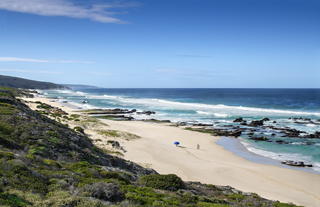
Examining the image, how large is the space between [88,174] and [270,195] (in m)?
10.3

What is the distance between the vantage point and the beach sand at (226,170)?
15.7 meters

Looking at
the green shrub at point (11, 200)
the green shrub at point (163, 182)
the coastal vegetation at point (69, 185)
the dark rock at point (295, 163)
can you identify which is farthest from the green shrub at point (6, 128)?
the dark rock at point (295, 163)

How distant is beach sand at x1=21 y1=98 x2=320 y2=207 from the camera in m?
15.7

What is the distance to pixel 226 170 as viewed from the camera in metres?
19.1

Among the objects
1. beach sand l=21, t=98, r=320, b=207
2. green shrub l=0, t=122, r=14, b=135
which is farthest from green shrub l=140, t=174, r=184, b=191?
green shrub l=0, t=122, r=14, b=135

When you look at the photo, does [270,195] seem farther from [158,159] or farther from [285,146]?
[285,146]

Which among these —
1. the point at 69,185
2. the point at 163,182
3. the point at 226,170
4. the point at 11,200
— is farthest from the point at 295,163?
the point at 11,200

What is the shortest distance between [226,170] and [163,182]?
9.61 m

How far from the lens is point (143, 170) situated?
48.4ft

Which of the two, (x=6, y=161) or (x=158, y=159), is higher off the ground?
(x=6, y=161)

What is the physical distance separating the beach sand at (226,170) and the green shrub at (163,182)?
5.99 metres

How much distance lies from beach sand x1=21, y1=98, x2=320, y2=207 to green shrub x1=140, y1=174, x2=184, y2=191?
5990 mm


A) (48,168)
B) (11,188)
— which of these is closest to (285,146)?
(48,168)

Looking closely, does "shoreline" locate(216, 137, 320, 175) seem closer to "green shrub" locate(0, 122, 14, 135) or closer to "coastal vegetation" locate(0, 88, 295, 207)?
"coastal vegetation" locate(0, 88, 295, 207)
